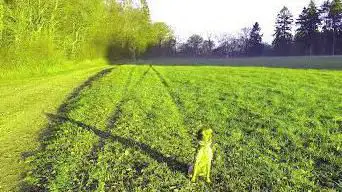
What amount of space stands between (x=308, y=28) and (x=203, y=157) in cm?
10232

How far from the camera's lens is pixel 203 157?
6.23 metres

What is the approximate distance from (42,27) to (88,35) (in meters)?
17.5

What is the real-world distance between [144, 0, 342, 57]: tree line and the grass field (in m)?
76.4

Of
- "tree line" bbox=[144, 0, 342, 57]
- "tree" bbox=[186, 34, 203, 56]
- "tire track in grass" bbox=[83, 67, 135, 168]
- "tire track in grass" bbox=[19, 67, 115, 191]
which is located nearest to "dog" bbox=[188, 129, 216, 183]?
"tire track in grass" bbox=[83, 67, 135, 168]

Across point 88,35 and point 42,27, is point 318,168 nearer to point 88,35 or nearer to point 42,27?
point 42,27

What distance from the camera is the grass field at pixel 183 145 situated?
6.53 m

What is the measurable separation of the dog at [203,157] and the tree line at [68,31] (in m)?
26.9

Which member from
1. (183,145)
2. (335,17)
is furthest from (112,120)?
(335,17)

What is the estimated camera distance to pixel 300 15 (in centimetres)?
10038

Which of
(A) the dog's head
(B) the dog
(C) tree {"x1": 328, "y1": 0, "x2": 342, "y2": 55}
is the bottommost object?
(B) the dog

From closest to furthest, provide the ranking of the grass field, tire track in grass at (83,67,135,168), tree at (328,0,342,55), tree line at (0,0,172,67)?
the grass field
tire track in grass at (83,67,135,168)
tree line at (0,0,172,67)
tree at (328,0,342,55)

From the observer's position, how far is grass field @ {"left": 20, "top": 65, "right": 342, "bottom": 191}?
6.53 meters

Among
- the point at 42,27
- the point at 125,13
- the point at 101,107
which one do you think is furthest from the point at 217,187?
the point at 125,13

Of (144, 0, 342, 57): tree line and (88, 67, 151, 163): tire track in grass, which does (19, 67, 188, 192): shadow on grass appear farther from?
(144, 0, 342, 57): tree line
